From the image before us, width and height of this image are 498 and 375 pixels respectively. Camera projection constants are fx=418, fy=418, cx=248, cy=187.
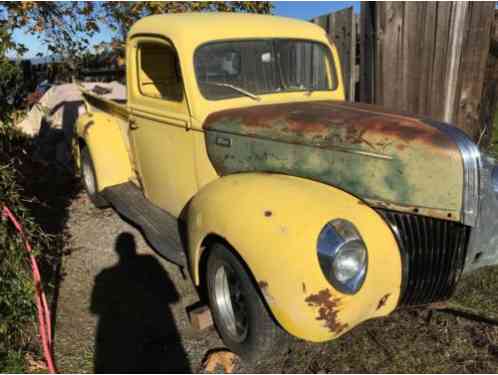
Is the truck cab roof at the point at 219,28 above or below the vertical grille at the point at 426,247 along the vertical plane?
above

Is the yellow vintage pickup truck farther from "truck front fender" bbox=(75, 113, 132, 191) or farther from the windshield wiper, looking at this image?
"truck front fender" bbox=(75, 113, 132, 191)

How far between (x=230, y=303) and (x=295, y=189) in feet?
2.86

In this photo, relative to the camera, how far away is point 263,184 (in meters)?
2.42

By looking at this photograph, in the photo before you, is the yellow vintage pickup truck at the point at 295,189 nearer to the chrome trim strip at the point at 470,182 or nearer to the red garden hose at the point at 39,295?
the chrome trim strip at the point at 470,182

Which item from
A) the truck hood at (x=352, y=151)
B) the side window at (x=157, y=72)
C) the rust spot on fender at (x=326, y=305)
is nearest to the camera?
the rust spot on fender at (x=326, y=305)

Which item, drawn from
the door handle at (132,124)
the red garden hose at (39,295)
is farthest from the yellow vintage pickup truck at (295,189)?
the red garden hose at (39,295)

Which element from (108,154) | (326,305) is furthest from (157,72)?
(326,305)

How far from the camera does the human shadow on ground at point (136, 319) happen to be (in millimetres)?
2555

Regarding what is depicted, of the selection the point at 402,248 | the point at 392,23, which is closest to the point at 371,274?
the point at 402,248

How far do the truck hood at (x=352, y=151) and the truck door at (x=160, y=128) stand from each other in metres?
0.34

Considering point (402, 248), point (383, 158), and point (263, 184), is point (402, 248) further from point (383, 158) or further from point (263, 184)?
point (263, 184)

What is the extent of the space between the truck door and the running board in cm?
9

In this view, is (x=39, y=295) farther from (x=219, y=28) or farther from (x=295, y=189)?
(x=219, y=28)

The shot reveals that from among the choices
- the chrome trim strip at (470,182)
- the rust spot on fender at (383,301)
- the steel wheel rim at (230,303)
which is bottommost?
the steel wheel rim at (230,303)
